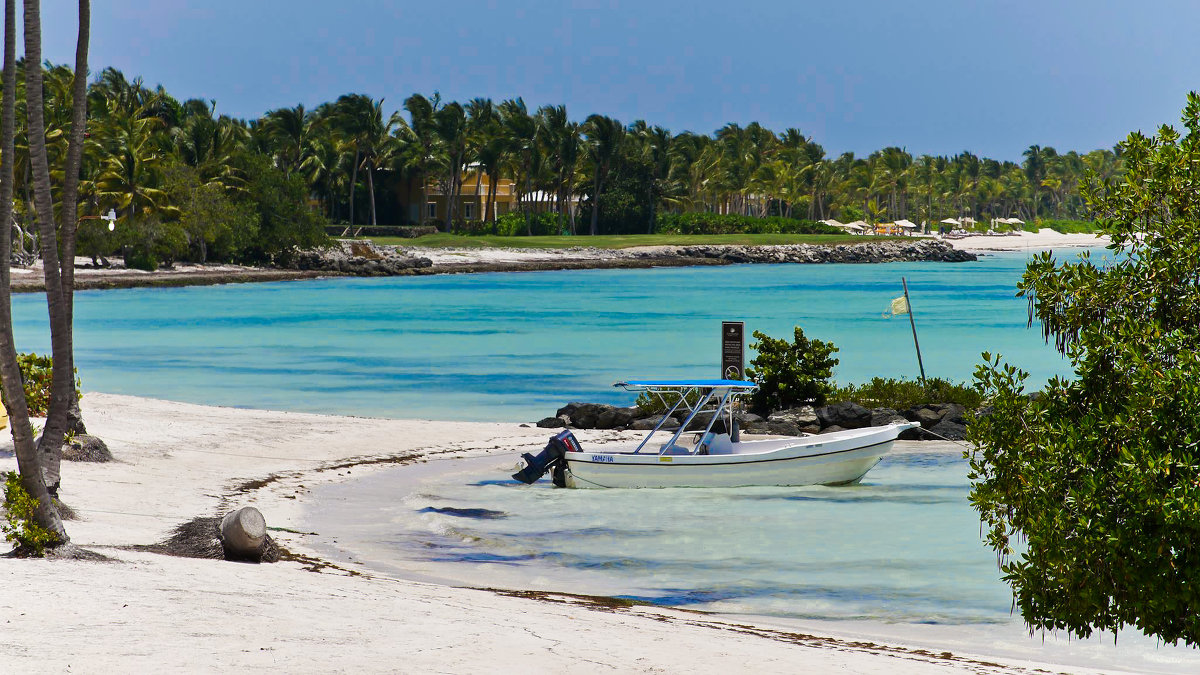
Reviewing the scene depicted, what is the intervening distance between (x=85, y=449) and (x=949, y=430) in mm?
13906

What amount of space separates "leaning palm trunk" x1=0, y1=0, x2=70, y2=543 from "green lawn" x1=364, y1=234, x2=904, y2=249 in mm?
101546

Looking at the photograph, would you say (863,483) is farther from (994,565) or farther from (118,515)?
(118,515)

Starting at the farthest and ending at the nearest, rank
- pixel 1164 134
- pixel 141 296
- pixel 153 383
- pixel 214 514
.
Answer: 1. pixel 141 296
2. pixel 153 383
3. pixel 214 514
4. pixel 1164 134

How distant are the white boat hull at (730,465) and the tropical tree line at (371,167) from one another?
56.6 m

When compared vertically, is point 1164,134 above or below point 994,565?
above

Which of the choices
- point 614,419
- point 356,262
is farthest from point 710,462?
point 356,262

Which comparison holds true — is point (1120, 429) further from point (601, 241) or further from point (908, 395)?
point (601, 241)

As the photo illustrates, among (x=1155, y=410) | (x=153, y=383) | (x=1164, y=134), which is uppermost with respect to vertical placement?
(x=1164, y=134)

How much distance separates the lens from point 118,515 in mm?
13305

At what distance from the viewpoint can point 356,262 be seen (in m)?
97.1

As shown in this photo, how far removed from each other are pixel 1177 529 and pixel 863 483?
1220 centimetres

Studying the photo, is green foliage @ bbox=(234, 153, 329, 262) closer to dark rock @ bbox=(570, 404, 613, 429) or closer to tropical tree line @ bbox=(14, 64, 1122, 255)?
tropical tree line @ bbox=(14, 64, 1122, 255)

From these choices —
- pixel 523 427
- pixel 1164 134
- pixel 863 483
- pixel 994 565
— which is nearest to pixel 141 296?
pixel 523 427

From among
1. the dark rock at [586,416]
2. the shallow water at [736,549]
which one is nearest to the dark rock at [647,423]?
the dark rock at [586,416]
